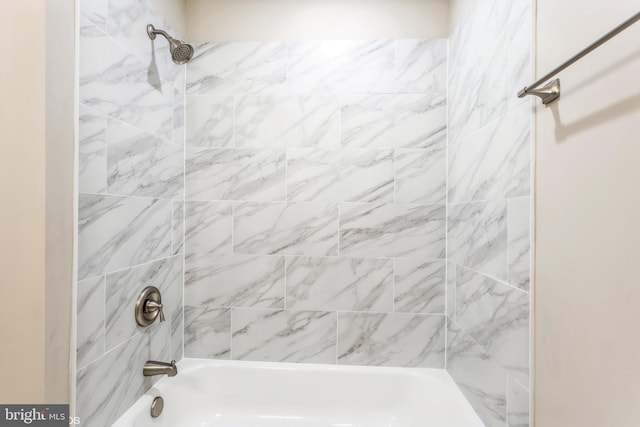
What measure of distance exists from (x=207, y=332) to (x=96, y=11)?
1525 mm

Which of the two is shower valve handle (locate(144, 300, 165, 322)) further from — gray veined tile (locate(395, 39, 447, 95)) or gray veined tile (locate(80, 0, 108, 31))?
gray veined tile (locate(395, 39, 447, 95))

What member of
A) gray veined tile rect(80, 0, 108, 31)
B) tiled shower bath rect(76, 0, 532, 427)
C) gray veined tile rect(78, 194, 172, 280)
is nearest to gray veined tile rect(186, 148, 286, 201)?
tiled shower bath rect(76, 0, 532, 427)

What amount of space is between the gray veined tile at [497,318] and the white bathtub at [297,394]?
1.51 feet

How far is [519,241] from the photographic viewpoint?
1.06 metres

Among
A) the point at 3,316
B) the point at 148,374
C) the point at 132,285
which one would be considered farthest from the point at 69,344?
the point at 148,374

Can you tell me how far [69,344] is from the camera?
40.4 inches

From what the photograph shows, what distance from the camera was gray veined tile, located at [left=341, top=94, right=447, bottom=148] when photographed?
181 centimetres

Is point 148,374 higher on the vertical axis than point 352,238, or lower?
lower

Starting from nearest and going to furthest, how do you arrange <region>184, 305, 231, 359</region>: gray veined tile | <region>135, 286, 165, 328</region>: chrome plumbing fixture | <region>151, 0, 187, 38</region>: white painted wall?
<region>135, 286, 165, 328</region>: chrome plumbing fixture → <region>151, 0, 187, 38</region>: white painted wall → <region>184, 305, 231, 359</region>: gray veined tile

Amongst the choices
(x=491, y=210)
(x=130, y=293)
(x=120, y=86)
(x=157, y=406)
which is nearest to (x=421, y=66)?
(x=491, y=210)

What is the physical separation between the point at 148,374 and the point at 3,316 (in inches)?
29.6

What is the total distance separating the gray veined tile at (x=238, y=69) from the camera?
6.08 feet

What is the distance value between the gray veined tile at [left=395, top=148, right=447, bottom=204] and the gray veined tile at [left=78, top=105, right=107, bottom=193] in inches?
51.5

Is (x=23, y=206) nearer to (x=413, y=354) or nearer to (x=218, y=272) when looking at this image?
(x=218, y=272)
